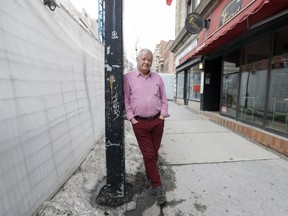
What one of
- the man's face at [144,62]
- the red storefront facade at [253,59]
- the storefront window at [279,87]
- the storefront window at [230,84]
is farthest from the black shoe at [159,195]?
the storefront window at [230,84]

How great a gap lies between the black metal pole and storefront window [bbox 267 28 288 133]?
358 cm

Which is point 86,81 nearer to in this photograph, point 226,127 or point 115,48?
point 115,48

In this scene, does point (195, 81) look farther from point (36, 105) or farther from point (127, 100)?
point (36, 105)

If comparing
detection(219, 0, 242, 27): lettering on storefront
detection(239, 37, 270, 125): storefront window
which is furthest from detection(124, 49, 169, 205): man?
detection(239, 37, 270, 125): storefront window

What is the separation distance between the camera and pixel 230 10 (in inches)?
209

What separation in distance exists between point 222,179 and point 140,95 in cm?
171

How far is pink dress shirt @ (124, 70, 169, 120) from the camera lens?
7.81 feet

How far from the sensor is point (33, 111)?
1933 millimetres

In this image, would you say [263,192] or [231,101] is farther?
[231,101]

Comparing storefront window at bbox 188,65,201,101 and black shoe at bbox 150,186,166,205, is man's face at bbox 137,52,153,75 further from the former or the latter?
storefront window at bbox 188,65,201,101

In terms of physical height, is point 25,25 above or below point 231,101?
above

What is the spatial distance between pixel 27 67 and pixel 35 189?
3.65 feet

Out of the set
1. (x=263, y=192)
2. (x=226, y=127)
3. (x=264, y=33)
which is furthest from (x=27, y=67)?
(x=226, y=127)

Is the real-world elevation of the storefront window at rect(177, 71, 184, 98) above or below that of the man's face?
below
